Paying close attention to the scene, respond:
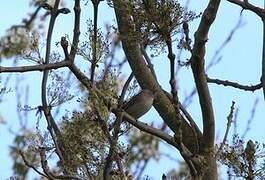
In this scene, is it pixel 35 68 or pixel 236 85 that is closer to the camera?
pixel 35 68

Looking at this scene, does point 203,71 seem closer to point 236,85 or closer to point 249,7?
point 249,7

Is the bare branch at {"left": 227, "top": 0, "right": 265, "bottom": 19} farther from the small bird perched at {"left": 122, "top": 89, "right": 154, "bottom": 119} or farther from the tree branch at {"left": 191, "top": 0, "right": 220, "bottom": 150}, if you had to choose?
the small bird perched at {"left": 122, "top": 89, "right": 154, "bottom": 119}

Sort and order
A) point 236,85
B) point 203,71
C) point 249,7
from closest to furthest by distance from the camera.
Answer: point 249,7 < point 203,71 < point 236,85

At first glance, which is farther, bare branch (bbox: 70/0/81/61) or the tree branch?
bare branch (bbox: 70/0/81/61)

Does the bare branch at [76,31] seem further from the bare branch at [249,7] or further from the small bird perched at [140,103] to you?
the small bird perched at [140,103]

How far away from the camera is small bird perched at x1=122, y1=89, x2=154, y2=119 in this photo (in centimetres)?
450

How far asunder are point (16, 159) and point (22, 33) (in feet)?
2.80

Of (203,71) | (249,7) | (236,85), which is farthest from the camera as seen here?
(236,85)

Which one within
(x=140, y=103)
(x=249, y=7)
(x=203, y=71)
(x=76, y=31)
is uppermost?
(x=140, y=103)

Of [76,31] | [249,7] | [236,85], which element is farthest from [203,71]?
[76,31]

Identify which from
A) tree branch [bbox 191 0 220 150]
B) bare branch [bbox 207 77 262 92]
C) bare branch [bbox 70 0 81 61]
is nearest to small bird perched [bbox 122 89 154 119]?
bare branch [bbox 207 77 262 92]

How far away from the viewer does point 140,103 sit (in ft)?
15.1

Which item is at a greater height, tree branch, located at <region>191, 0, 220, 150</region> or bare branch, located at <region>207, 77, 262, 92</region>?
bare branch, located at <region>207, 77, 262, 92</region>

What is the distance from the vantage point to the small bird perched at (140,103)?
4.50 metres
